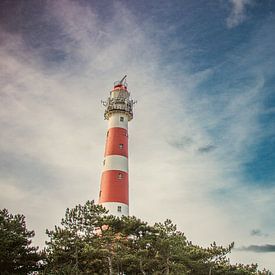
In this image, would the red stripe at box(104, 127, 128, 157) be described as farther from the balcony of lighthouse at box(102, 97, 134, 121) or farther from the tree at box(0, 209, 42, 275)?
the tree at box(0, 209, 42, 275)

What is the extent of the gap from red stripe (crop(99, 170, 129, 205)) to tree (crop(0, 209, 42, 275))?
8564mm

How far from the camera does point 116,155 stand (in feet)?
112

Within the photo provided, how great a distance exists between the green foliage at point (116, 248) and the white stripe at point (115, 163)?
8.90 meters

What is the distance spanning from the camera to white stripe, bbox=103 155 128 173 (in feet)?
109

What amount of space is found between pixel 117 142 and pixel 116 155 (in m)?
1.59

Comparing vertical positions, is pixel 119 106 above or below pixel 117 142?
above

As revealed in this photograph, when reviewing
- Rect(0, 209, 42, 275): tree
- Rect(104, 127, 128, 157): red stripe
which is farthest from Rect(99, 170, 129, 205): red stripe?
Rect(0, 209, 42, 275): tree

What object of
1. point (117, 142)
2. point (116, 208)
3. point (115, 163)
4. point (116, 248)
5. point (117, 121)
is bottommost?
point (116, 248)

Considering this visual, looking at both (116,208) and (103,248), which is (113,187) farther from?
(103,248)

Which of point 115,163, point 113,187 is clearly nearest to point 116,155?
point 115,163

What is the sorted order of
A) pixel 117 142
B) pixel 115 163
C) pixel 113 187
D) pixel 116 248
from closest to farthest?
pixel 116 248 < pixel 113 187 < pixel 115 163 < pixel 117 142

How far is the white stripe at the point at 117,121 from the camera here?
120 ft

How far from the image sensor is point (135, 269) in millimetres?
25250

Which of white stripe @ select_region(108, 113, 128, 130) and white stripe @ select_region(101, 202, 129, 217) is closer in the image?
white stripe @ select_region(101, 202, 129, 217)
